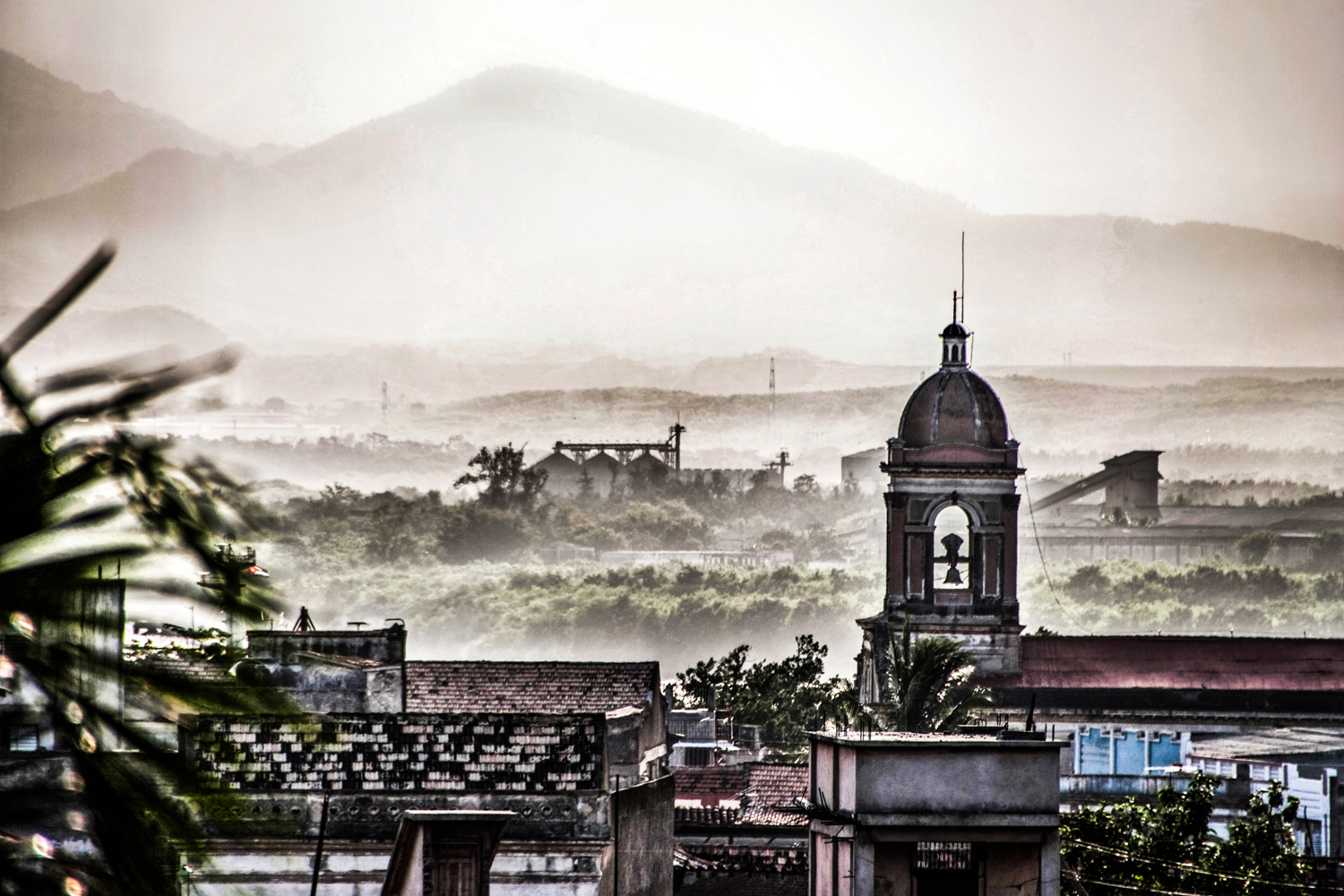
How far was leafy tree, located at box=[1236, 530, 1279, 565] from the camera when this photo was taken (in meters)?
112

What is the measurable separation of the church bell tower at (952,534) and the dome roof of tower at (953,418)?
0.08 ft

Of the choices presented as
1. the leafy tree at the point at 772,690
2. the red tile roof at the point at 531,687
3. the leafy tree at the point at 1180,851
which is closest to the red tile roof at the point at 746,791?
the red tile roof at the point at 531,687

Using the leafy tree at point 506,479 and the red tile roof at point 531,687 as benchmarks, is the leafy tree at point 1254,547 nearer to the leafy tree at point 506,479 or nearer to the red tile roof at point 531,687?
the leafy tree at point 506,479

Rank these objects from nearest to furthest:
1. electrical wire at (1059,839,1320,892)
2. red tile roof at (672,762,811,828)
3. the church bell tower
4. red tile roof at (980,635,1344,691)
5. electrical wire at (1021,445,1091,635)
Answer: electrical wire at (1059,839,1320,892), red tile roof at (672,762,811,828), the church bell tower, red tile roof at (980,635,1344,691), electrical wire at (1021,445,1091,635)

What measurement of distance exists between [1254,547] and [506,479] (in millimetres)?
40356

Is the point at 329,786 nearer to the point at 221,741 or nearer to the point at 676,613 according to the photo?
the point at 221,741

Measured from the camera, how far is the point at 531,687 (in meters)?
30.8

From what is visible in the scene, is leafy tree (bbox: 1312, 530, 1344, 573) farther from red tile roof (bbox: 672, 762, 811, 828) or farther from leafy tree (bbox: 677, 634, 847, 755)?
red tile roof (bbox: 672, 762, 811, 828)

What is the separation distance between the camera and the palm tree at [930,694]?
4434cm

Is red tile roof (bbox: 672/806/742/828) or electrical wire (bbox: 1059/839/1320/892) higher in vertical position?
electrical wire (bbox: 1059/839/1320/892)

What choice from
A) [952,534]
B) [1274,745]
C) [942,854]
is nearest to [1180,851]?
[942,854]

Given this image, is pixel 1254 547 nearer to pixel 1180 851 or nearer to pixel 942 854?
pixel 1180 851

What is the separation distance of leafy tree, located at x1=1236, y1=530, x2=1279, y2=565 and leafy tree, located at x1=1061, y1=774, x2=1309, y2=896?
82.8 meters

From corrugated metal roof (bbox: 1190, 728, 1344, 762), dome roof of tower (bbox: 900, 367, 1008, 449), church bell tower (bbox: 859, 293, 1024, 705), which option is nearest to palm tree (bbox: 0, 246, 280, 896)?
corrugated metal roof (bbox: 1190, 728, 1344, 762)
